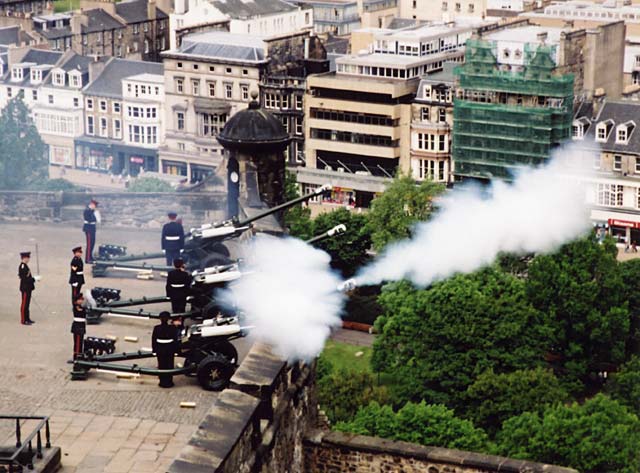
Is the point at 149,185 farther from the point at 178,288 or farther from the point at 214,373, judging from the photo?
the point at 214,373

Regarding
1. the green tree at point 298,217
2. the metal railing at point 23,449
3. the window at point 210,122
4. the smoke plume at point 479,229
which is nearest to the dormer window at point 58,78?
the window at point 210,122

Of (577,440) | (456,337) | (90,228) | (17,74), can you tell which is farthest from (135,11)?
(90,228)

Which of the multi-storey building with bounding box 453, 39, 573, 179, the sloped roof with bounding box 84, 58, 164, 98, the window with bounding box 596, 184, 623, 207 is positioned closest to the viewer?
the window with bounding box 596, 184, 623, 207

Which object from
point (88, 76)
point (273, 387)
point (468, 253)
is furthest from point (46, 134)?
point (273, 387)

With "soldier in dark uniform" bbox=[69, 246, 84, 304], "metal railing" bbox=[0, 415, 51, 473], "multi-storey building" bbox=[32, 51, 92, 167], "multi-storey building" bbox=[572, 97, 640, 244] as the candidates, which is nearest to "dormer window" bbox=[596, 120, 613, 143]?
"multi-storey building" bbox=[572, 97, 640, 244]

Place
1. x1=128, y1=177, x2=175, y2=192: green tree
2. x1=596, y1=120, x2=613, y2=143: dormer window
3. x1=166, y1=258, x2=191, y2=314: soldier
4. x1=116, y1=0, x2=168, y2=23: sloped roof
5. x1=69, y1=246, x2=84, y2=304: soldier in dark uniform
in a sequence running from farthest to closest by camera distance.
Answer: x1=116, y1=0, x2=168, y2=23: sloped roof → x1=128, y1=177, x2=175, y2=192: green tree → x1=596, y1=120, x2=613, y2=143: dormer window → x1=69, y1=246, x2=84, y2=304: soldier in dark uniform → x1=166, y1=258, x2=191, y2=314: soldier

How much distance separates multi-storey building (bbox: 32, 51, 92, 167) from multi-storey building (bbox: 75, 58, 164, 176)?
2.20ft

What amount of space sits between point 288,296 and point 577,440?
4018 cm

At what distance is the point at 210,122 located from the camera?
488 ft

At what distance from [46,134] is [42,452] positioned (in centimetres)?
13607

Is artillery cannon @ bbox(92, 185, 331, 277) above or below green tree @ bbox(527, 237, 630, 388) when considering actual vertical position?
above

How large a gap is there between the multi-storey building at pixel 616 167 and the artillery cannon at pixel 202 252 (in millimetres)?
90023

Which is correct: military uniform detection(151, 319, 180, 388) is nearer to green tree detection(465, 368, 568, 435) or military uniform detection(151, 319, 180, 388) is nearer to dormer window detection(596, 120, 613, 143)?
green tree detection(465, 368, 568, 435)

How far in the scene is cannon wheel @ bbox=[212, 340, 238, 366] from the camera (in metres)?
26.8
